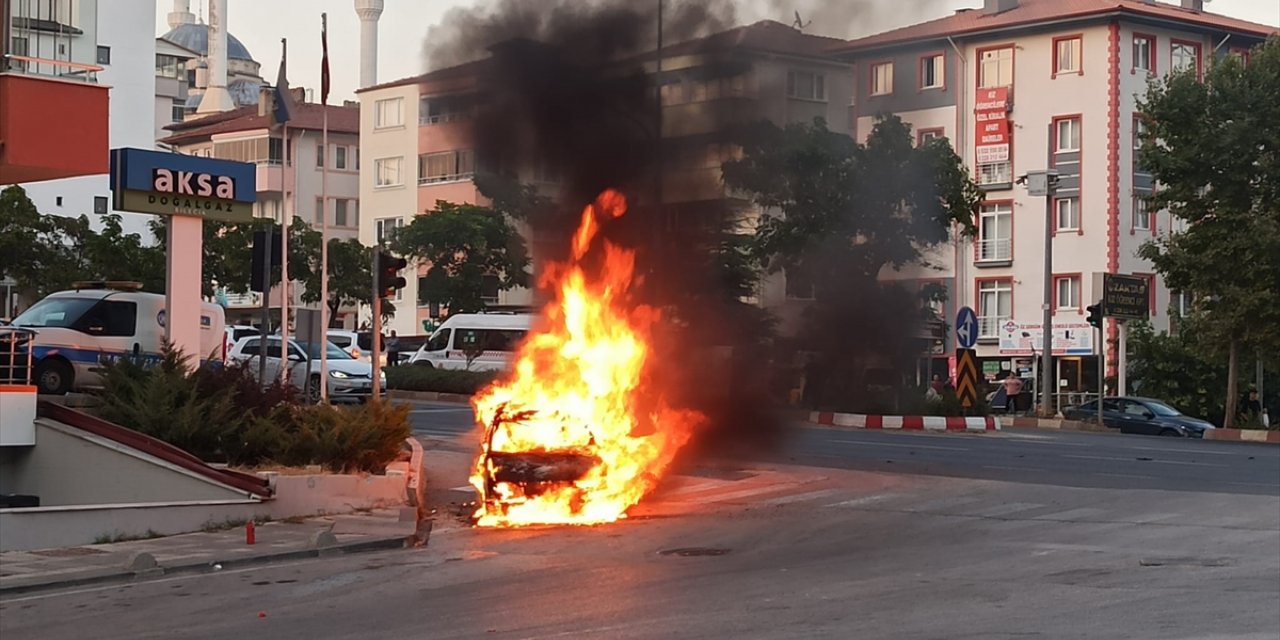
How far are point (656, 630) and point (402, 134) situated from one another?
62.8ft

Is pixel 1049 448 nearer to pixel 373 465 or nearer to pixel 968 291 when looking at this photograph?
pixel 373 465

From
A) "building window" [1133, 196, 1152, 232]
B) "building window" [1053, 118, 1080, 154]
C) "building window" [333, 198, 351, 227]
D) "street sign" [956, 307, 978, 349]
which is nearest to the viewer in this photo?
"street sign" [956, 307, 978, 349]

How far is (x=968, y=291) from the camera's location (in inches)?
2336

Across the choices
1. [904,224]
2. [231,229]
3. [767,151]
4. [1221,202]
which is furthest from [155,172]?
[231,229]

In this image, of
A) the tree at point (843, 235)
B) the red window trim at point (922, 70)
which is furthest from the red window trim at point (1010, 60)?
the red window trim at point (922, 70)

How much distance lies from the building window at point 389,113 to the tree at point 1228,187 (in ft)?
72.1

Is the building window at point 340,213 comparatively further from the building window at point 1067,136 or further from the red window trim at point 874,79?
the red window trim at point 874,79

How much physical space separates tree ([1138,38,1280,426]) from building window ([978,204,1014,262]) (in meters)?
15.1

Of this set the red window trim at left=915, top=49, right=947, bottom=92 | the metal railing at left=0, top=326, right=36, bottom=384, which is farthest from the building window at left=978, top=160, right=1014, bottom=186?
the metal railing at left=0, top=326, right=36, bottom=384

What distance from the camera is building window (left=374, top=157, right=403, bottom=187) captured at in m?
37.4

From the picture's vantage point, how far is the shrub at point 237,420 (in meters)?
19.0

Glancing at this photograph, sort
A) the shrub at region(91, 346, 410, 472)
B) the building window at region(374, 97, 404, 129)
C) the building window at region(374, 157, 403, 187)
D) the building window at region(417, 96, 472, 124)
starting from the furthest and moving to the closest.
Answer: the building window at region(374, 157, 403, 187) → the building window at region(374, 97, 404, 129) → the building window at region(417, 96, 472, 124) → the shrub at region(91, 346, 410, 472)

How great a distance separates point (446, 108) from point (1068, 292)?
42.0m

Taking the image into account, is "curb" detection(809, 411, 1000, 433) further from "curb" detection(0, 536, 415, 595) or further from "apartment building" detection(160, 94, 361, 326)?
"apartment building" detection(160, 94, 361, 326)
